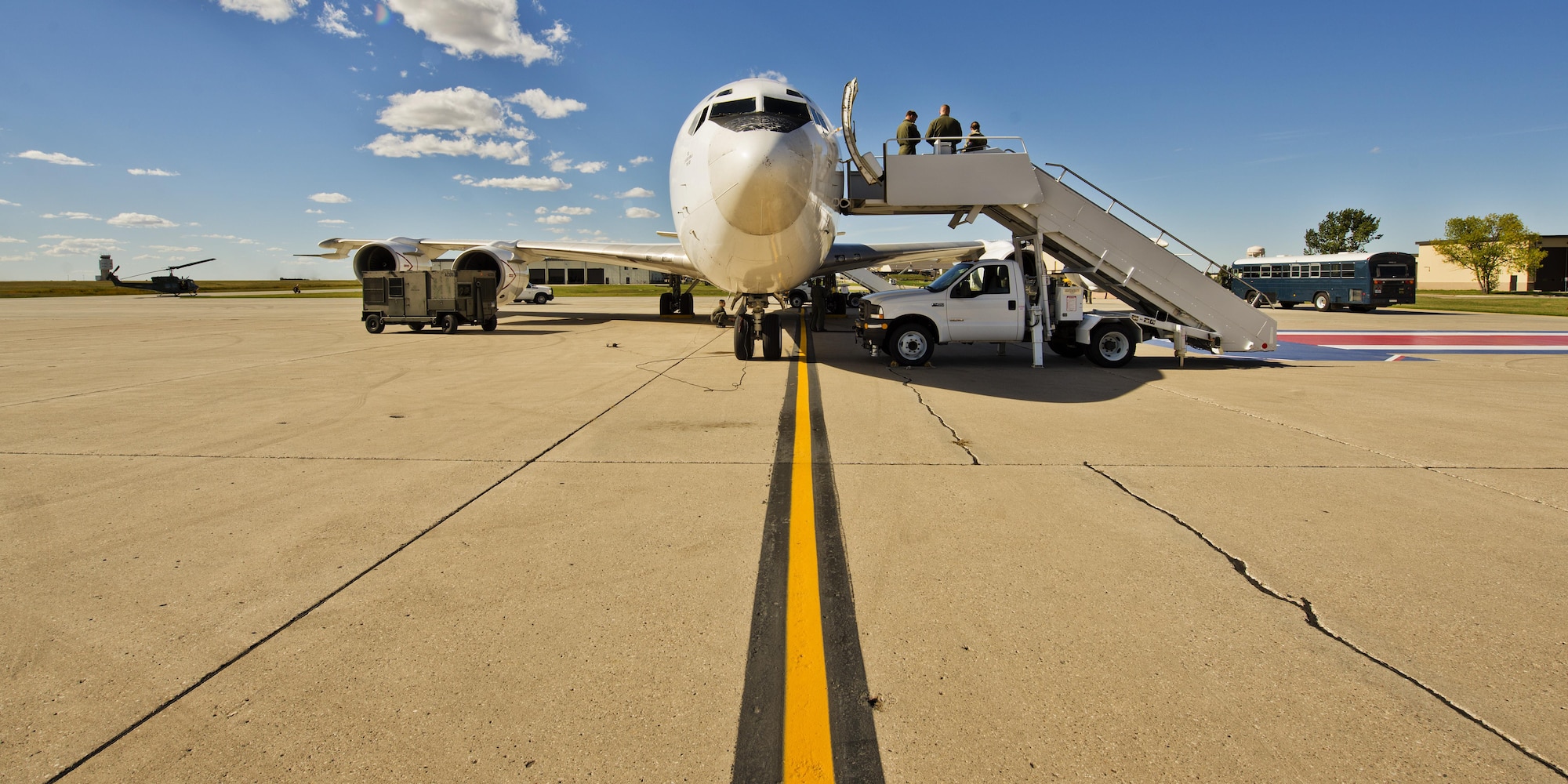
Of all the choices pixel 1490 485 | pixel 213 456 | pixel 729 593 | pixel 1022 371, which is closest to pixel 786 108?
pixel 1022 371

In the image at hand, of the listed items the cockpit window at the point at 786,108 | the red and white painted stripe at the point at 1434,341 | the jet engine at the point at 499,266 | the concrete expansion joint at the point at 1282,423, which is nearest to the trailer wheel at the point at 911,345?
the concrete expansion joint at the point at 1282,423

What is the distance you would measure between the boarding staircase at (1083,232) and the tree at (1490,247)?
6857 centimetres

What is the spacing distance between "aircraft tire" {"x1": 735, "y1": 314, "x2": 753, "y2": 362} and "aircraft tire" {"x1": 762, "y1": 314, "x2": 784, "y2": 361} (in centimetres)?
26

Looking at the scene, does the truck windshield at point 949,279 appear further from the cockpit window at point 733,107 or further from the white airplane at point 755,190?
the cockpit window at point 733,107

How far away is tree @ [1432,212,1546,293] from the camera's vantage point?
193 ft

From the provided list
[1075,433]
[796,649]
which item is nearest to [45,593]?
[796,649]

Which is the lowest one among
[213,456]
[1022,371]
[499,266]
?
[213,456]

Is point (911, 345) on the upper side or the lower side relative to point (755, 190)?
lower

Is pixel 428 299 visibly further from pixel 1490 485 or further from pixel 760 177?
pixel 1490 485

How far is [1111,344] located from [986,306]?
240 cm

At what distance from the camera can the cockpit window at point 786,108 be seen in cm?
874

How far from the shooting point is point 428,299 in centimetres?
1883

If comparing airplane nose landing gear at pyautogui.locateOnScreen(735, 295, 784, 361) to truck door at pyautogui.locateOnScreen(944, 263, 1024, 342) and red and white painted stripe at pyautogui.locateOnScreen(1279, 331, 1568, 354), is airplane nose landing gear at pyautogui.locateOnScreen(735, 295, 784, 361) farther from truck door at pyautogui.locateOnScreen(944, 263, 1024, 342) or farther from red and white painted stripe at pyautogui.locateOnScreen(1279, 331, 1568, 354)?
red and white painted stripe at pyautogui.locateOnScreen(1279, 331, 1568, 354)

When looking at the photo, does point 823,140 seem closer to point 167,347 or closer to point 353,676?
point 353,676
